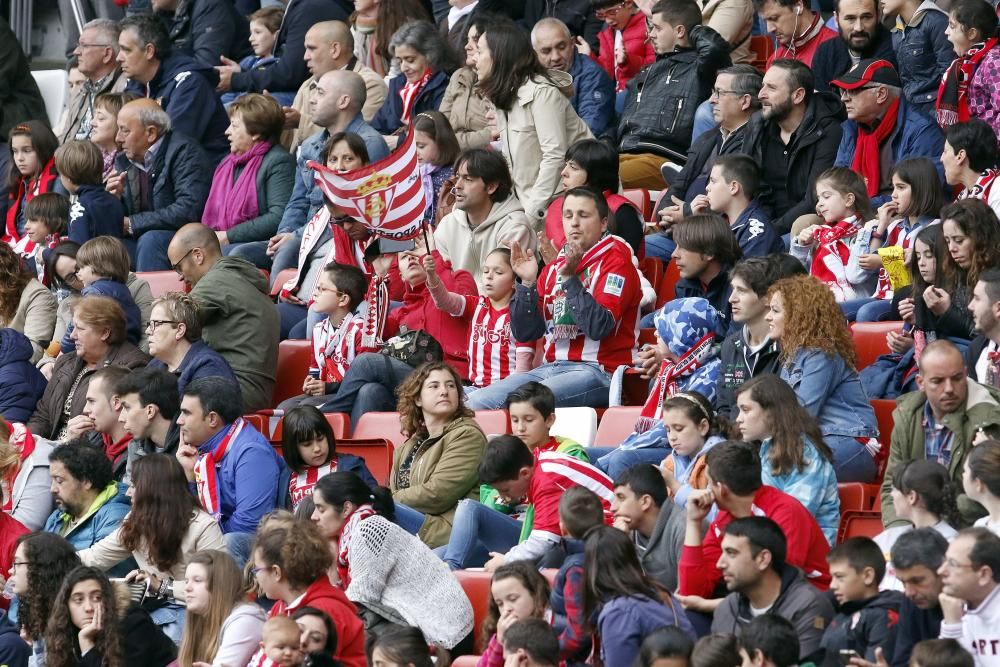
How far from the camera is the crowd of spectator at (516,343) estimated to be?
663 cm

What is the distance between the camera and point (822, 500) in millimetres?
7230

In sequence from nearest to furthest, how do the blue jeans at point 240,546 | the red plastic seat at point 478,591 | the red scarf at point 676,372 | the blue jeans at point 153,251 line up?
the red plastic seat at point 478,591 < the blue jeans at point 240,546 < the red scarf at point 676,372 < the blue jeans at point 153,251

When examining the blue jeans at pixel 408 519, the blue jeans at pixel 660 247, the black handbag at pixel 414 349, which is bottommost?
the blue jeans at pixel 660 247

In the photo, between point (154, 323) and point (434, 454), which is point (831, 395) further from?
point (154, 323)

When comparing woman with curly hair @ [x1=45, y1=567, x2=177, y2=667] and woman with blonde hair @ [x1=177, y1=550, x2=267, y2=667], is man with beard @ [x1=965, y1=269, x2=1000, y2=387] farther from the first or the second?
woman with curly hair @ [x1=45, y1=567, x2=177, y2=667]

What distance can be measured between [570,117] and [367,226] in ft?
4.15

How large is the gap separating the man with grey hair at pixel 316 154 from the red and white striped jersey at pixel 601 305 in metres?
2.24

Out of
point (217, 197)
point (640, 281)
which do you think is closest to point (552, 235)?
point (640, 281)

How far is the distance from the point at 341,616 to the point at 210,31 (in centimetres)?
739

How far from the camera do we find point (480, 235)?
987 centimetres

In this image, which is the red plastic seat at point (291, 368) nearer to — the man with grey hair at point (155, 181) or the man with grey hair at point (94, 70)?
the man with grey hair at point (155, 181)

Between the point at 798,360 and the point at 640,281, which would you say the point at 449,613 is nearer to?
Answer: the point at 798,360

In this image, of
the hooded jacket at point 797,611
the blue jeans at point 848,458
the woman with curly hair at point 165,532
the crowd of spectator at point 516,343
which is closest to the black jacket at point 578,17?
the crowd of spectator at point 516,343

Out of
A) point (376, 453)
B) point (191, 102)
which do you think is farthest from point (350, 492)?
point (191, 102)
